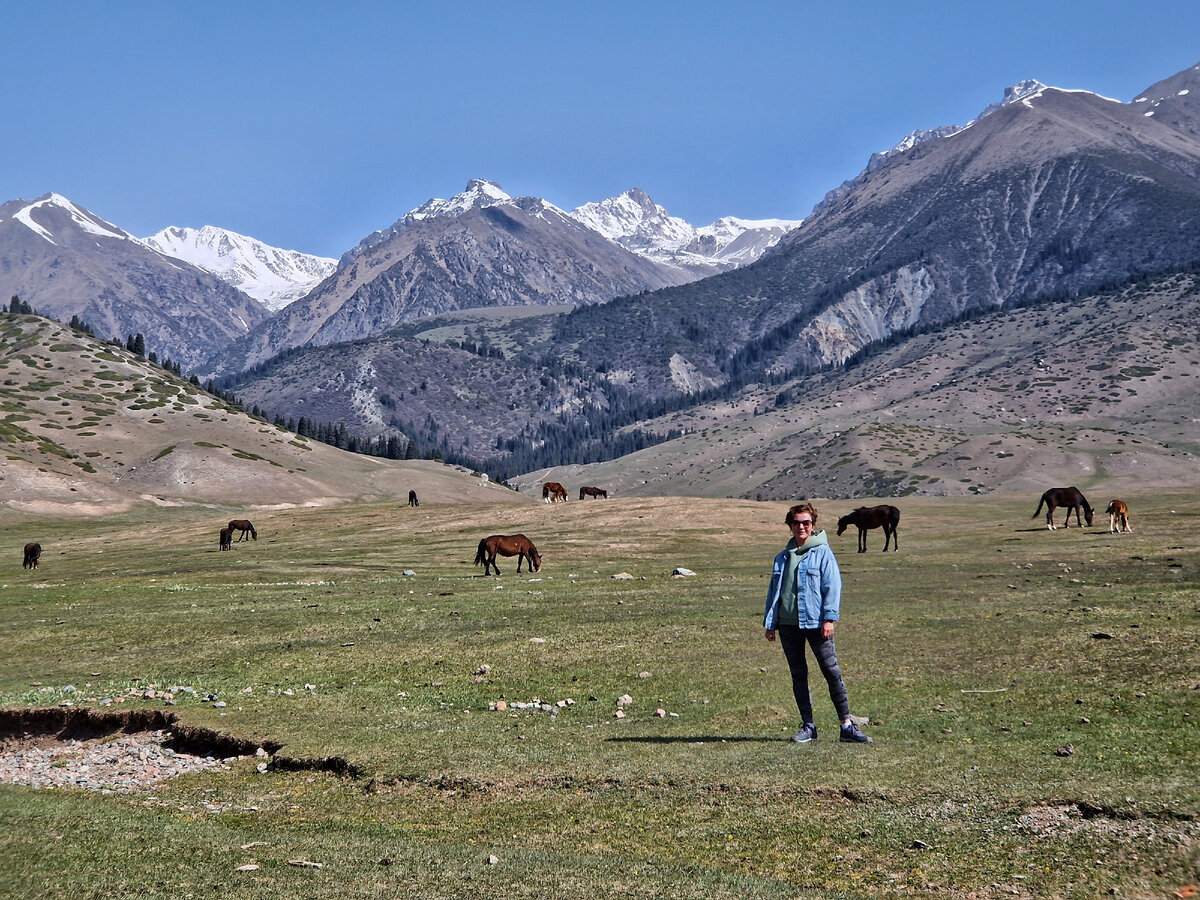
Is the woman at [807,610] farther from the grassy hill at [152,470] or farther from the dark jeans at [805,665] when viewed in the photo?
the grassy hill at [152,470]

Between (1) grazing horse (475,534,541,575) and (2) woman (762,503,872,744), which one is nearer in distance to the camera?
(2) woman (762,503,872,744)

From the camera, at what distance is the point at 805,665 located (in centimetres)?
1678

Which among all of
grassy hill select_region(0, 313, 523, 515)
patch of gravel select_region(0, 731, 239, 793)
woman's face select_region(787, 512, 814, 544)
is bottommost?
patch of gravel select_region(0, 731, 239, 793)

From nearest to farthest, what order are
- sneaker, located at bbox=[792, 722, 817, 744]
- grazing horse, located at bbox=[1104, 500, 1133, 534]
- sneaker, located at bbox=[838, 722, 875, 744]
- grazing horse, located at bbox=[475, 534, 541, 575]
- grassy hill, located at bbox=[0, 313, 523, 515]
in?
1. sneaker, located at bbox=[838, 722, 875, 744]
2. sneaker, located at bbox=[792, 722, 817, 744]
3. grazing horse, located at bbox=[475, 534, 541, 575]
4. grazing horse, located at bbox=[1104, 500, 1133, 534]
5. grassy hill, located at bbox=[0, 313, 523, 515]

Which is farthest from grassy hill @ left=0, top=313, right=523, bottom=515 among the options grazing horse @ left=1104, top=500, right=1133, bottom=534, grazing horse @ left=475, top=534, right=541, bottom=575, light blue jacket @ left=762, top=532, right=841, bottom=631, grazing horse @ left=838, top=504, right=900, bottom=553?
light blue jacket @ left=762, top=532, right=841, bottom=631

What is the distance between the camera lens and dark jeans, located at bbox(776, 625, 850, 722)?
1642 cm

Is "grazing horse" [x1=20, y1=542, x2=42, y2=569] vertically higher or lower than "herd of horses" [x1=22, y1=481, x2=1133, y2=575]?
lower

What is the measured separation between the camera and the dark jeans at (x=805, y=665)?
647 inches

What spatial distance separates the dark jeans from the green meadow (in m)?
0.66

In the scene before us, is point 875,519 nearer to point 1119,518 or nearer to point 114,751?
point 1119,518

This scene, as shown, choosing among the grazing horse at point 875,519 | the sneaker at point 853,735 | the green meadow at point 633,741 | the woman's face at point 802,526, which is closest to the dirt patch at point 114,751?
the green meadow at point 633,741

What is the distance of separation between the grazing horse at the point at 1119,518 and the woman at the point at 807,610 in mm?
46710

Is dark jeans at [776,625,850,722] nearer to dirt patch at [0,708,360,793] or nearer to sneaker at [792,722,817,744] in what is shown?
sneaker at [792,722,817,744]

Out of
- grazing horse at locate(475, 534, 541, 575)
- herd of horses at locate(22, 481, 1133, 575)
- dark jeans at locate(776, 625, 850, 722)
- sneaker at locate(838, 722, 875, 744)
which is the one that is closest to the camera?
sneaker at locate(838, 722, 875, 744)
